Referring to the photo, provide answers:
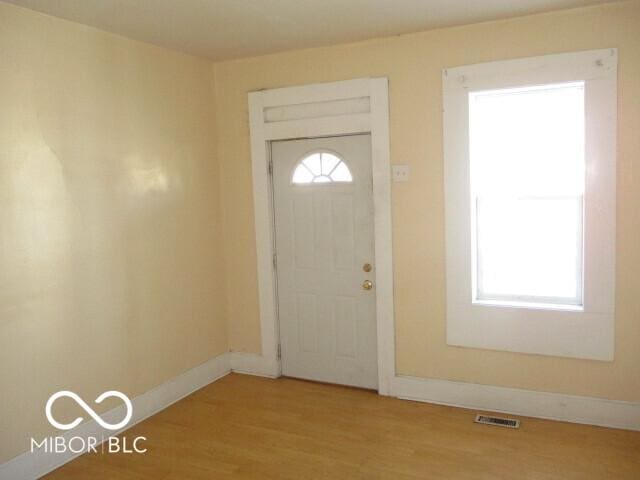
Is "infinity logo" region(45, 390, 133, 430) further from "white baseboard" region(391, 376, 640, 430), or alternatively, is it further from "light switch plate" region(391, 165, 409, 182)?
"light switch plate" region(391, 165, 409, 182)

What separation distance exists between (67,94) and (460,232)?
275cm

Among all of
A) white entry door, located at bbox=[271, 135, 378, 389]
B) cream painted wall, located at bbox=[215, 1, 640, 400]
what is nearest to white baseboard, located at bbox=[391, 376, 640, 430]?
cream painted wall, located at bbox=[215, 1, 640, 400]

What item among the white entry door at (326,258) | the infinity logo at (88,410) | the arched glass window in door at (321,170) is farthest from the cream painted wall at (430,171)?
the infinity logo at (88,410)

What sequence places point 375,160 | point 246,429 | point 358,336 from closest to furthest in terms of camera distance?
1. point 246,429
2. point 375,160
3. point 358,336

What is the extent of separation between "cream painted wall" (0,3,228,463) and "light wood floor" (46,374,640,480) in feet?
1.63

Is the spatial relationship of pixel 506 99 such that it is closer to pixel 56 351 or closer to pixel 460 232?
pixel 460 232

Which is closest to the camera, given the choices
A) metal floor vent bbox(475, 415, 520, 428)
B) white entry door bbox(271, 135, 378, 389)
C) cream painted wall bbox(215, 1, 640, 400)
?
cream painted wall bbox(215, 1, 640, 400)

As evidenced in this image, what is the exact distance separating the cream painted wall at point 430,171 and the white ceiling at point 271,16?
6.1 inches

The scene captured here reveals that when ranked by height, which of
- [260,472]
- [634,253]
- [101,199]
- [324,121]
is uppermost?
[324,121]

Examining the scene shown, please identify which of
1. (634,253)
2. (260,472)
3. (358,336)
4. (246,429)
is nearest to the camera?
(260,472)

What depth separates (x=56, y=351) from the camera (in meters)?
3.35

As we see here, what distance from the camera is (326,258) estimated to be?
4.45 metres

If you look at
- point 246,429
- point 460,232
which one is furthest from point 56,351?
point 460,232

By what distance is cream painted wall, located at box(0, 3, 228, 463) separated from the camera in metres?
3.12
